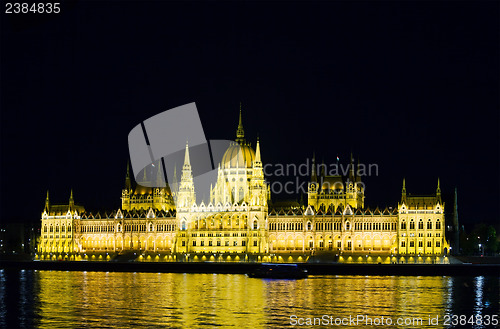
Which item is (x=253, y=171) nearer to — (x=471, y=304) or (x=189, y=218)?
(x=189, y=218)

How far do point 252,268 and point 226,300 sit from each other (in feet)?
147

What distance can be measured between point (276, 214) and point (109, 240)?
3236 cm

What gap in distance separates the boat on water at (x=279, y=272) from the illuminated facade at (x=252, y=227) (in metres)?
23.0

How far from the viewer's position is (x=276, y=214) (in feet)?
427

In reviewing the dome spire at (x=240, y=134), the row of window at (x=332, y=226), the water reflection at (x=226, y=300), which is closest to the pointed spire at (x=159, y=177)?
the dome spire at (x=240, y=134)

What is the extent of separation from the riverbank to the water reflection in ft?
29.8

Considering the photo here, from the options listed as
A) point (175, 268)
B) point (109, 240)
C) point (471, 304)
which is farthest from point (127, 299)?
point (109, 240)

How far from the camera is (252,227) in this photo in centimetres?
12762

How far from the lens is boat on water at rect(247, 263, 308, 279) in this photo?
97000mm

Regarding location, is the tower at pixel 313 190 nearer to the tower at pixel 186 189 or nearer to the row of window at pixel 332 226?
the row of window at pixel 332 226

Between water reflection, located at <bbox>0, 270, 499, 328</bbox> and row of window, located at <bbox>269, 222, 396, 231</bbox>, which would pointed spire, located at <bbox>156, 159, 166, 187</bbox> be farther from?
water reflection, located at <bbox>0, 270, 499, 328</bbox>

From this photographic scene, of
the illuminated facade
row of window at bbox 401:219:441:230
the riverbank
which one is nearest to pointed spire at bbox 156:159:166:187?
the illuminated facade

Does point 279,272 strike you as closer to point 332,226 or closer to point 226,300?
point 332,226

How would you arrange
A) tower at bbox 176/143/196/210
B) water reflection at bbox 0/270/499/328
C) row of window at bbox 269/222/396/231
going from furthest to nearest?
tower at bbox 176/143/196/210, row of window at bbox 269/222/396/231, water reflection at bbox 0/270/499/328
